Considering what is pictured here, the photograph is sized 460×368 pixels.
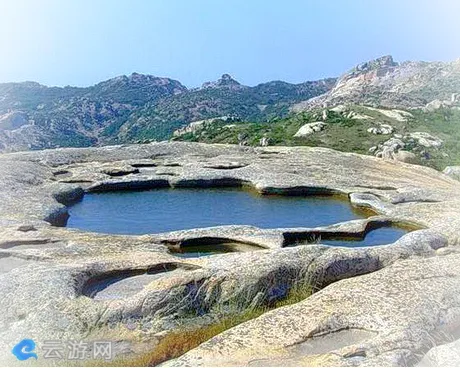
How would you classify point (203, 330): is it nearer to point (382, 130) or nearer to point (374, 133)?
point (374, 133)

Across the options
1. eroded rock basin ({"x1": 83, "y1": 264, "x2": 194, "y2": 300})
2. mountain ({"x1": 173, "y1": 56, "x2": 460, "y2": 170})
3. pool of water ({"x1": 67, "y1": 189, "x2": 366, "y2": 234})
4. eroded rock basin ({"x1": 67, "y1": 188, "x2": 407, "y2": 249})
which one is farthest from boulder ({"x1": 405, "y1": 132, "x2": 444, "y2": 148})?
eroded rock basin ({"x1": 83, "y1": 264, "x2": 194, "y2": 300})

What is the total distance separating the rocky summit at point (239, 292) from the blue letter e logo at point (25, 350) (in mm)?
175

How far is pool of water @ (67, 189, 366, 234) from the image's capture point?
29.7 m

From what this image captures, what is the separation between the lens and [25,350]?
1407 cm

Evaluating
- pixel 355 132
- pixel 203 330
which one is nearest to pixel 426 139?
pixel 355 132

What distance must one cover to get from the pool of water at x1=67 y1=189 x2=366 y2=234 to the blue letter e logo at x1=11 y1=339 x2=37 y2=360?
540 inches

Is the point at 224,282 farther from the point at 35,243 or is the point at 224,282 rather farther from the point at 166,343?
the point at 35,243

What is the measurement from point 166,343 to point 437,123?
8683 cm

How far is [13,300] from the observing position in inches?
650

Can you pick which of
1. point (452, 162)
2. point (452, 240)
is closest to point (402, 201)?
point (452, 240)

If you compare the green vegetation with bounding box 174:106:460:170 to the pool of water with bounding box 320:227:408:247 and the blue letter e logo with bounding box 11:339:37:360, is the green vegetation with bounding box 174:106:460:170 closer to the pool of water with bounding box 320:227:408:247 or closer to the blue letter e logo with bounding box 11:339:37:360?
the pool of water with bounding box 320:227:408:247

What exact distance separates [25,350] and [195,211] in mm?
18771

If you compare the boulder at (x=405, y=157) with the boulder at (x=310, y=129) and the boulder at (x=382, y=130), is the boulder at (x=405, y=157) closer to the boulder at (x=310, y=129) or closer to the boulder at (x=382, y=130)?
the boulder at (x=382, y=130)

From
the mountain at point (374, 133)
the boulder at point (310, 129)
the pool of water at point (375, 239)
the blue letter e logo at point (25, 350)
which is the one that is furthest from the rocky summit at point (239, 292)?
the boulder at point (310, 129)
